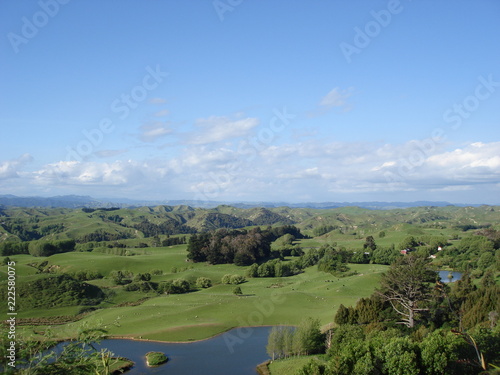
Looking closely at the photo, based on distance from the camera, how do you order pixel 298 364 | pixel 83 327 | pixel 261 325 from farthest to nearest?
pixel 261 325 → pixel 298 364 → pixel 83 327

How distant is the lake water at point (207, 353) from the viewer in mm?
37688

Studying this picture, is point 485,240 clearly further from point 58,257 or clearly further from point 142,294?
point 58,257

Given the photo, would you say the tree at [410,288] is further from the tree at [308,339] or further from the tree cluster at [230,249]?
the tree cluster at [230,249]

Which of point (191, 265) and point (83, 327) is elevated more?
point (83, 327)

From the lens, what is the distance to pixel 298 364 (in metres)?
38.2

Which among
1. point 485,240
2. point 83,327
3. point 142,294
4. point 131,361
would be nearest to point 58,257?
point 142,294

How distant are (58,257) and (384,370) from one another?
10059cm

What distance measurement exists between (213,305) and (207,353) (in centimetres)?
1936

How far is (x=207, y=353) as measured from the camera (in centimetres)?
4250

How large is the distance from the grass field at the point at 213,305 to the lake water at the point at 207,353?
2198 mm

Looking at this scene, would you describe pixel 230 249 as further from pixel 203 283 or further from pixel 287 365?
pixel 287 365

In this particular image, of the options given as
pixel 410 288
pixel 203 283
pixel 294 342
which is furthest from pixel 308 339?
pixel 203 283

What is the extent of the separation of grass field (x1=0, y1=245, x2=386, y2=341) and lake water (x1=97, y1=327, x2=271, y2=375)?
220 cm

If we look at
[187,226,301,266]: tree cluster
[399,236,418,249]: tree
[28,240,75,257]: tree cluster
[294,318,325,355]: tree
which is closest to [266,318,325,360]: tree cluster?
[294,318,325,355]: tree
